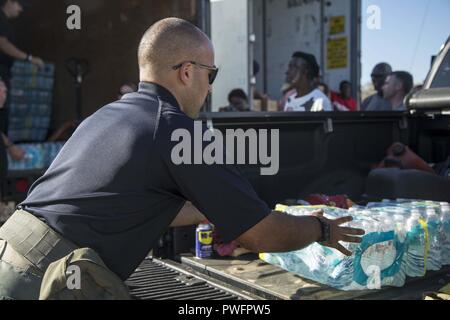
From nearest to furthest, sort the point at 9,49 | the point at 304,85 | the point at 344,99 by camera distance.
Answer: the point at 9,49
the point at 304,85
the point at 344,99

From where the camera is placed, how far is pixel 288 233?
1975mm

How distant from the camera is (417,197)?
3.29m

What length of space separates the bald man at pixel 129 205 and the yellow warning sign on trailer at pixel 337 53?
5.53 metres

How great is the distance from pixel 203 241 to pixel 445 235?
49.9 inches

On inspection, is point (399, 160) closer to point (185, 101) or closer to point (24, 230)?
point (185, 101)

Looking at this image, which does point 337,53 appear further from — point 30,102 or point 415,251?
point 415,251

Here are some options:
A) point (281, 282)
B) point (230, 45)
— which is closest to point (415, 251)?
point (281, 282)

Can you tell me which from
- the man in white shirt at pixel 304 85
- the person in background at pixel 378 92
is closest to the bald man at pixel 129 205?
the man in white shirt at pixel 304 85

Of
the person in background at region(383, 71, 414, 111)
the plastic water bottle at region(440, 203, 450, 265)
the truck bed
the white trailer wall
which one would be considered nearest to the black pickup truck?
the truck bed

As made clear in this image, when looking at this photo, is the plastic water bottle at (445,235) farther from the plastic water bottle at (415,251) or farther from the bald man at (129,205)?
the bald man at (129,205)

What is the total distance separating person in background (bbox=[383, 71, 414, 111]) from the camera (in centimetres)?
573

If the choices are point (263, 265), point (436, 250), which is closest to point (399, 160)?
point (436, 250)

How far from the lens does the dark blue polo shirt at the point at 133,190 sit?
74.0 inches
